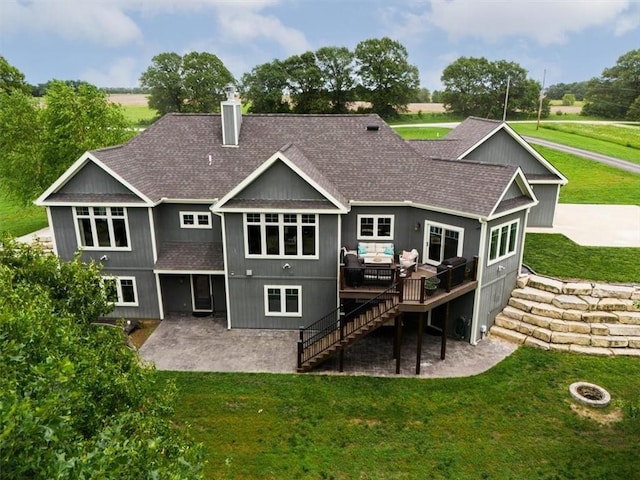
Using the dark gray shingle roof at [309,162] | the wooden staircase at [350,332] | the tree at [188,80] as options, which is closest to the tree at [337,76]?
the tree at [188,80]

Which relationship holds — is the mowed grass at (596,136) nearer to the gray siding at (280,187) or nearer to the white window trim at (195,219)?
the gray siding at (280,187)

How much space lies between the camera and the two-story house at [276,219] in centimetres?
1712

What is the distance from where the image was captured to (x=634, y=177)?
128ft

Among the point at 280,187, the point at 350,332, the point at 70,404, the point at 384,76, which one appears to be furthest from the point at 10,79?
the point at 384,76

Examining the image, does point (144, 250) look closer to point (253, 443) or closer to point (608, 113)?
point (253, 443)

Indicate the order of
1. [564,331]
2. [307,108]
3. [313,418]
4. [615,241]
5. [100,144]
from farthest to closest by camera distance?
1. [307,108]
2. [100,144]
3. [615,241]
4. [564,331]
5. [313,418]

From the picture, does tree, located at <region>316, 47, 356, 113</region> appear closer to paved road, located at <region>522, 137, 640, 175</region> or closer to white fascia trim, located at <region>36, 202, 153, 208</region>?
paved road, located at <region>522, 137, 640, 175</region>

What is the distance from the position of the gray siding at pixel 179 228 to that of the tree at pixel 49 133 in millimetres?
11710

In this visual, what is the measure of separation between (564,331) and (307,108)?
6493 cm

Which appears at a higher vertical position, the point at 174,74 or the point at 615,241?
the point at 174,74

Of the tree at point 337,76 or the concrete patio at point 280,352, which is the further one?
the tree at point 337,76

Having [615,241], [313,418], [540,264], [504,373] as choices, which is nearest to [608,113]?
[615,241]

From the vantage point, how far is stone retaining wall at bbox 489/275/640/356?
55.5ft

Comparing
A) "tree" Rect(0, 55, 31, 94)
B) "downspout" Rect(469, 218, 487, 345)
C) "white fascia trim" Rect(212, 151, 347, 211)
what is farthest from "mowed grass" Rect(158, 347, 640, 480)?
"tree" Rect(0, 55, 31, 94)
